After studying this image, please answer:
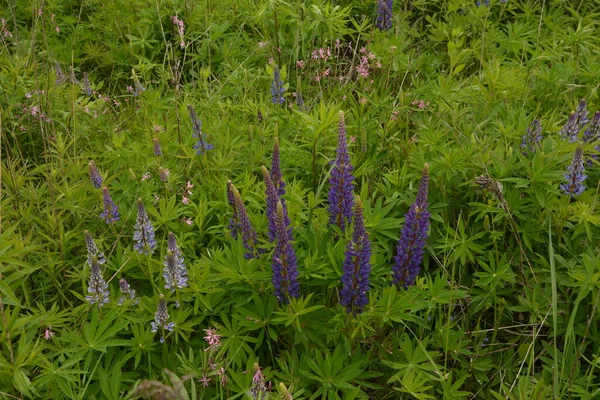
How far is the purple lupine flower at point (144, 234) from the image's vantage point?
2555mm

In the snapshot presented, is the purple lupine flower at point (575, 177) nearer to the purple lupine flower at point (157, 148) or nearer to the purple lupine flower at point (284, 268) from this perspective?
the purple lupine flower at point (284, 268)

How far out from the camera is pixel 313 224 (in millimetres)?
2637

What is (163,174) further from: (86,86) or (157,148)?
(86,86)

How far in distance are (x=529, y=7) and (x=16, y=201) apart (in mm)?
3739

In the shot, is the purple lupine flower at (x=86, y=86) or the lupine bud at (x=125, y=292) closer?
the lupine bud at (x=125, y=292)

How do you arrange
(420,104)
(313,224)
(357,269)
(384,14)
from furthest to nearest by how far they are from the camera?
1. (384,14)
2. (420,104)
3. (313,224)
4. (357,269)

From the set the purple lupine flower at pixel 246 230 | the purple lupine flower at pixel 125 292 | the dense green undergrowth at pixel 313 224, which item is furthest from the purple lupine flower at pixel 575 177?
the purple lupine flower at pixel 125 292

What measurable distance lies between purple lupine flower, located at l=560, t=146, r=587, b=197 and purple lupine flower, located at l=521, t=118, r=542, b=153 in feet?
1.15

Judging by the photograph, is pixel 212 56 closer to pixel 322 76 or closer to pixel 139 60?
pixel 139 60

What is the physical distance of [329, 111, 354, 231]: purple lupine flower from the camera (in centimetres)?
249

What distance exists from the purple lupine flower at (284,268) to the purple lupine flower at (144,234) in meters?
0.62

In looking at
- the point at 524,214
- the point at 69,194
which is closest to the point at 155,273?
the point at 69,194

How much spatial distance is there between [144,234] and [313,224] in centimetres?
71

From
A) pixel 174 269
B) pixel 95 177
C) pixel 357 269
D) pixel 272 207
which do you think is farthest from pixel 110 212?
pixel 357 269
